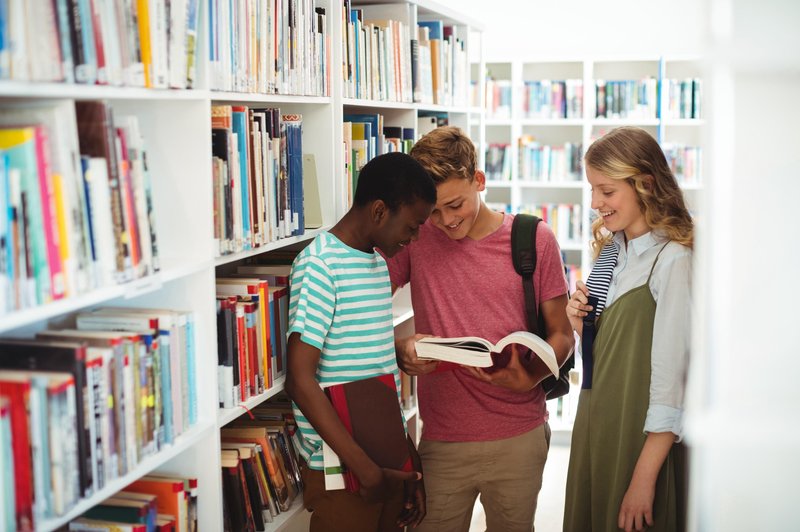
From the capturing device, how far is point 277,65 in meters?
2.02

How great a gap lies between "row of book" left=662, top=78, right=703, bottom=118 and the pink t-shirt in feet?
13.2

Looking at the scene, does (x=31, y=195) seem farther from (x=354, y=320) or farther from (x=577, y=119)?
(x=577, y=119)

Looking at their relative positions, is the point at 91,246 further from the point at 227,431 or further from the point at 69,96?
the point at 227,431

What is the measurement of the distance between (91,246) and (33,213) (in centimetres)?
14

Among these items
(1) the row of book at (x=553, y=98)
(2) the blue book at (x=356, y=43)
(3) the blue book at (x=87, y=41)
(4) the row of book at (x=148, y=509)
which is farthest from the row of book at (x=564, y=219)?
(3) the blue book at (x=87, y=41)

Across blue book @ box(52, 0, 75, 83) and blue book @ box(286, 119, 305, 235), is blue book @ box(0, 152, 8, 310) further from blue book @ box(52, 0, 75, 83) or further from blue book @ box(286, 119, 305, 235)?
blue book @ box(286, 119, 305, 235)

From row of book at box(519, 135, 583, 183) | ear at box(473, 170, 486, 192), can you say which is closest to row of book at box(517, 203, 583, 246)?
row of book at box(519, 135, 583, 183)

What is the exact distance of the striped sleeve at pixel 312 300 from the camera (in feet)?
5.70

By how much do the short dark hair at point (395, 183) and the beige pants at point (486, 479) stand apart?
0.70 metres

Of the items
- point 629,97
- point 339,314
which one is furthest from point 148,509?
point 629,97

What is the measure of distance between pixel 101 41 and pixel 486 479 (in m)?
1.44

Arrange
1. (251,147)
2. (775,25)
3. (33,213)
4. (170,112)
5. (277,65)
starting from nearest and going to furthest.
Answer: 1. (775,25)
2. (33,213)
3. (170,112)
4. (251,147)
5. (277,65)

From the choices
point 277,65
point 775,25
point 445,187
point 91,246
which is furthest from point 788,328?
point 277,65

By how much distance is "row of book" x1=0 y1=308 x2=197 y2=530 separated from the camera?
119cm
